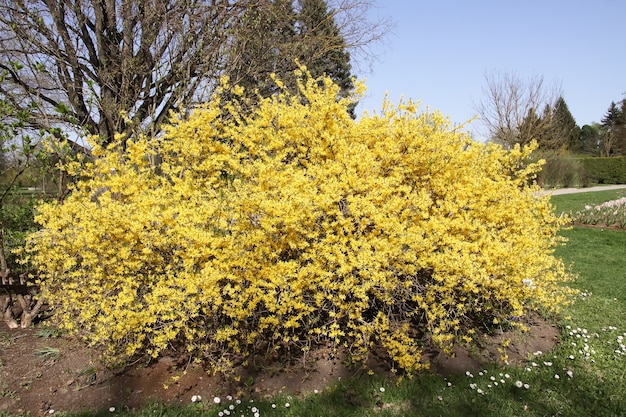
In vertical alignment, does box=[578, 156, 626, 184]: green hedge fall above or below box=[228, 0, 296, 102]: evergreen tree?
below

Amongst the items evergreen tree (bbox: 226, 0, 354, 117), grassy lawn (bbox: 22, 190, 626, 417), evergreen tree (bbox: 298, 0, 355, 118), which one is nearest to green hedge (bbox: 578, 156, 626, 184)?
evergreen tree (bbox: 298, 0, 355, 118)

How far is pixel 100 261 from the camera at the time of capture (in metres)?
3.17

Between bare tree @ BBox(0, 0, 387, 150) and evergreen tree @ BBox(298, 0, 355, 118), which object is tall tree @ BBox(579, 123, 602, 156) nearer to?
evergreen tree @ BBox(298, 0, 355, 118)

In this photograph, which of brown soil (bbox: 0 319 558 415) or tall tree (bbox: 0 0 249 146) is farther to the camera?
tall tree (bbox: 0 0 249 146)

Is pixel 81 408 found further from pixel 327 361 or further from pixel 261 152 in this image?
pixel 261 152

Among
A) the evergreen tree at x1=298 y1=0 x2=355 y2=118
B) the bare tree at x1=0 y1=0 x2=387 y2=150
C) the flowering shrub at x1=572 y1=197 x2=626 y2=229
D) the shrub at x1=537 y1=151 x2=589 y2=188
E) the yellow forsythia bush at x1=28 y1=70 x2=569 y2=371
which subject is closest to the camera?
the yellow forsythia bush at x1=28 y1=70 x2=569 y2=371

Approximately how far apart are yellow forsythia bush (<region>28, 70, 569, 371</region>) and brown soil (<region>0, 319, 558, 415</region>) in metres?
0.18

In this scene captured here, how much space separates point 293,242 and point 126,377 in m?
1.62

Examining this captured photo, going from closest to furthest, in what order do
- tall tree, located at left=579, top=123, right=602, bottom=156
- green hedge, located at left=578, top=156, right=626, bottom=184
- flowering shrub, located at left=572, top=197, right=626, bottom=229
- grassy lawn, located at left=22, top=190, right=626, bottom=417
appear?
grassy lawn, located at left=22, top=190, right=626, bottom=417 → flowering shrub, located at left=572, top=197, right=626, bottom=229 → green hedge, located at left=578, top=156, right=626, bottom=184 → tall tree, located at left=579, top=123, right=602, bottom=156

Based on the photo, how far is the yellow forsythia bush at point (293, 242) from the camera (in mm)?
2928

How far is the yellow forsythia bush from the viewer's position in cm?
293

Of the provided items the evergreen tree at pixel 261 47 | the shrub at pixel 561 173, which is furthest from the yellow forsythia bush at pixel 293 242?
the shrub at pixel 561 173

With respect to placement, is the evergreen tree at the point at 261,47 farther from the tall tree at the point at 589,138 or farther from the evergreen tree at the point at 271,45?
the tall tree at the point at 589,138

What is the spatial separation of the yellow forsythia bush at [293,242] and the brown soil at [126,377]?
0.18 metres
